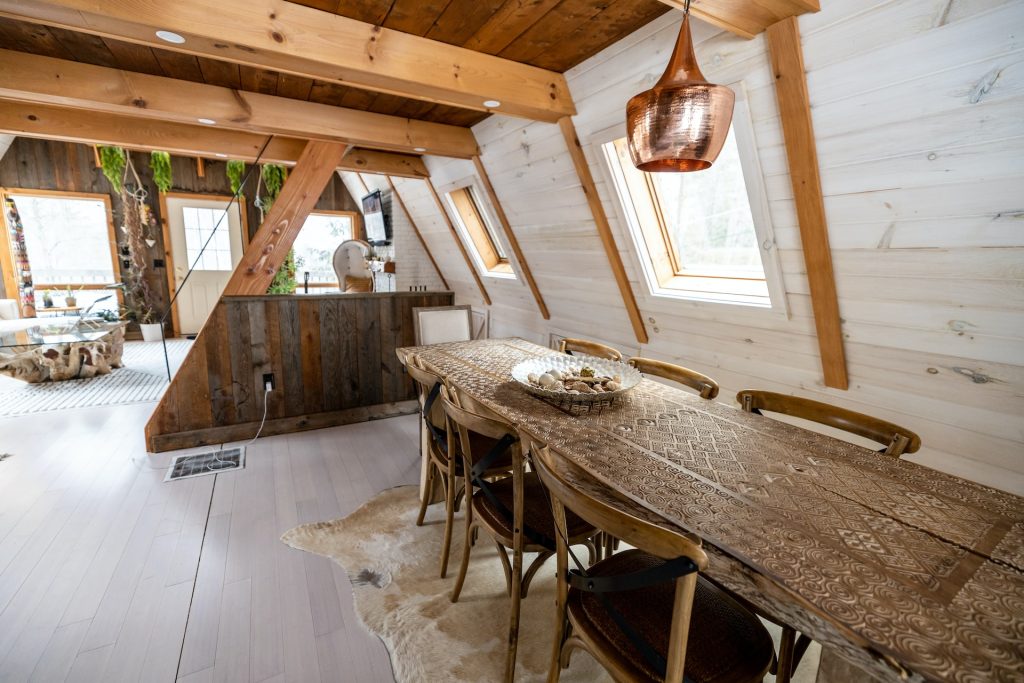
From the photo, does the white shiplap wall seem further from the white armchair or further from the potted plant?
the potted plant

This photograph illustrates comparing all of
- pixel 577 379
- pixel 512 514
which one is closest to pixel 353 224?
pixel 577 379

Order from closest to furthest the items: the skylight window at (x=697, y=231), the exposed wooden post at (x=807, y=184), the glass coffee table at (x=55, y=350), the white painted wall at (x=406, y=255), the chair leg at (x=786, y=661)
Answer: the chair leg at (x=786, y=661), the exposed wooden post at (x=807, y=184), the skylight window at (x=697, y=231), the glass coffee table at (x=55, y=350), the white painted wall at (x=406, y=255)

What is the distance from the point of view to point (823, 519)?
1.01 m

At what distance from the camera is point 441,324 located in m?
3.36

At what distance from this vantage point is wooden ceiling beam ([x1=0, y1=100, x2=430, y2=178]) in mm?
2973

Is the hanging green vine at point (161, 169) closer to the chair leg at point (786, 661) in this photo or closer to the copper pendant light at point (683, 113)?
Answer: the copper pendant light at point (683, 113)

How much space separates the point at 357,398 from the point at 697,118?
332 cm

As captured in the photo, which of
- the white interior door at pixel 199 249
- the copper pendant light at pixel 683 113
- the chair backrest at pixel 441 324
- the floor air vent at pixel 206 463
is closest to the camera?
the copper pendant light at pixel 683 113

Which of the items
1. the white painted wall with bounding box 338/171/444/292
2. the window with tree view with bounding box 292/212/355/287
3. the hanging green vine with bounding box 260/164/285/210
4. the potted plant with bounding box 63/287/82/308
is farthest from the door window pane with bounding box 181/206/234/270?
the white painted wall with bounding box 338/171/444/292

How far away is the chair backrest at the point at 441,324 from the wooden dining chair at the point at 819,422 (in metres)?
2.13

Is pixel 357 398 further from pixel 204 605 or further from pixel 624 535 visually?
pixel 624 535

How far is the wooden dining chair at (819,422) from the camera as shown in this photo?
1.23 m

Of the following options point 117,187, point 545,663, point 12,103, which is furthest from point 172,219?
point 545,663

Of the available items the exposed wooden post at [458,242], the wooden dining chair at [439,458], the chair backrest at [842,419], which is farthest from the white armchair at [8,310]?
the chair backrest at [842,419]
